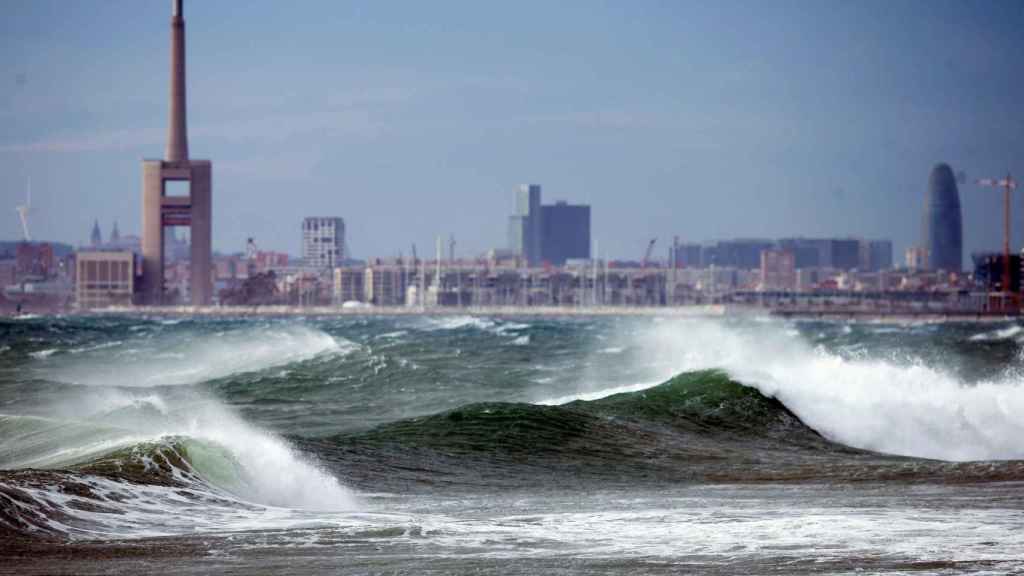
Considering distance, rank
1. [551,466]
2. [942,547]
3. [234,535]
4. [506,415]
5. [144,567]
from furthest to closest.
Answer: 1. [506,415]
2. [551,466]
3. [234,535]
4. [942,547]
5. [144,567]

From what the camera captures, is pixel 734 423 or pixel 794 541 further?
pixel 734 423

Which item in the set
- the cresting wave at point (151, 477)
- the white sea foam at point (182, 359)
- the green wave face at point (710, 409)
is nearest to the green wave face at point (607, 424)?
the green wave face at point (710, 409)

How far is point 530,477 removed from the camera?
20359 mm

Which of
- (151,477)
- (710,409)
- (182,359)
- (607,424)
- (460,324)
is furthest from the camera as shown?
(460,324)

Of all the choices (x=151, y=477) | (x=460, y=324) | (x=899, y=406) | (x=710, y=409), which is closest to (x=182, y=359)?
(x=710, y=409)

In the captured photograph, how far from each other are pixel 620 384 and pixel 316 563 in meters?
30.5

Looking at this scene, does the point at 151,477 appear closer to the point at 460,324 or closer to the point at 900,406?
the point at 900,406

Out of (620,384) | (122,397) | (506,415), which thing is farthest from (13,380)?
(506,415)

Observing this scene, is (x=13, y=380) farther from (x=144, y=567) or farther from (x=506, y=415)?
(x=144, y=567)

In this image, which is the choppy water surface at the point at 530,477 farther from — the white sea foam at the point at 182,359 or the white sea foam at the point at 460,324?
the white sea foam at the point at 460,324

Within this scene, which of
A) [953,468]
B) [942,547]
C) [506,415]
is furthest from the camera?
[506,415]

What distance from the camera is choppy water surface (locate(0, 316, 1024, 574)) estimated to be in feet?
42.8

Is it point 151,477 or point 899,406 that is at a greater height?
point 151,477

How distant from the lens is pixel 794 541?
44.8 ft
